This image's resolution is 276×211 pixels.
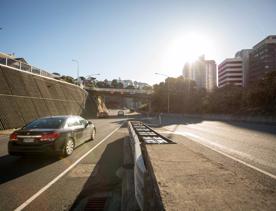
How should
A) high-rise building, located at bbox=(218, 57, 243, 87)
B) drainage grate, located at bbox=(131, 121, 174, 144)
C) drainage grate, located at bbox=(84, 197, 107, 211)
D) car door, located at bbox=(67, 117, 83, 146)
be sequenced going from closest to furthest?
drainage grate, located at bbox=(84, 197, 107, 211)
drainage grate, located at bbox=(131, 121, 174, 144)
car door, located at bbox=(67, 117, 83, 146)
high-rise building, located at bbox=(218, 57, 243, 87)

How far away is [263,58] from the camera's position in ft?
378

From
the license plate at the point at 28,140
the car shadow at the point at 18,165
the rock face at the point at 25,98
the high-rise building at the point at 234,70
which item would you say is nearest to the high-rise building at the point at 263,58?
the high-rise building at the point at 234,70

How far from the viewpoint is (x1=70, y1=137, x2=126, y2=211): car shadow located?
5.18 metres

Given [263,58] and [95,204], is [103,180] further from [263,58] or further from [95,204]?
[263,58]

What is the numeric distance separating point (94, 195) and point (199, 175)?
2.33 m

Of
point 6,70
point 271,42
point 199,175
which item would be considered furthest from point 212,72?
point 199,175

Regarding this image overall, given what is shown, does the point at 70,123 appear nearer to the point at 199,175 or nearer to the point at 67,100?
the point at 199,175

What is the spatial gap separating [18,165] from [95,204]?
163 inches

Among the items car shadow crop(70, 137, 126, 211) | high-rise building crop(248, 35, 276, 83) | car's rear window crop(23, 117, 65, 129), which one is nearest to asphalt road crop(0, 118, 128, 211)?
car shadow crop(70, 137, 126, 211)

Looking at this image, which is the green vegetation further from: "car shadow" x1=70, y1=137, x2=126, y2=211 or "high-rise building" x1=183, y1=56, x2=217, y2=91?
"high-rise building" x1=183, y1=56, x2=217, y2=91

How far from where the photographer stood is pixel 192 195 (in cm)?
343

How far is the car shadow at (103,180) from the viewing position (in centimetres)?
518

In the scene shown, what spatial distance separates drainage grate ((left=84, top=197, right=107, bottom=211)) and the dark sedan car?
368 centimetres

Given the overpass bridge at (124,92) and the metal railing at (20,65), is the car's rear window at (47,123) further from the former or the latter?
the overpass bridge at (124,92)
